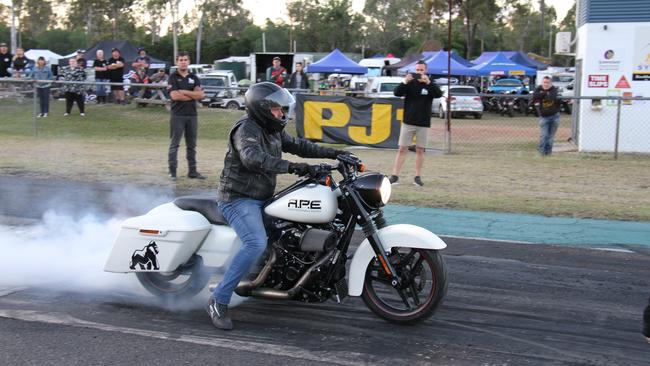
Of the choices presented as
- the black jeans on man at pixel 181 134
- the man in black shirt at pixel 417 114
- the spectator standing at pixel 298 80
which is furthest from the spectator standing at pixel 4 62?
the man in black shirt at pixel 417 114

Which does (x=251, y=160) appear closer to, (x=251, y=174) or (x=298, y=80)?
(x=251, y=174)

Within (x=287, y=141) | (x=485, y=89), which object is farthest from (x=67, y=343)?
(x=485, y=89)

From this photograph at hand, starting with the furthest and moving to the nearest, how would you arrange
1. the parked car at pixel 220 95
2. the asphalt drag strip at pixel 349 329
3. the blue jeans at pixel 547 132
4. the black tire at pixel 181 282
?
the parked car at pixel 220 95
the blue jeans at pixel 547 132
the black tire at pixel 181 282
the asphalt drag strip at pixel 349 329

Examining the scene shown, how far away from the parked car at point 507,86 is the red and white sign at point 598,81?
71.4ft

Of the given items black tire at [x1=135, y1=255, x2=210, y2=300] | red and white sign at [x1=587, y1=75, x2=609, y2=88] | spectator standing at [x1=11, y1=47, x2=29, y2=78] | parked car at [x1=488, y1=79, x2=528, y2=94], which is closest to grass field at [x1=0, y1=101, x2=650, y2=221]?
red and white sign at [x1=587, y1=75, x2=609, y2=88]

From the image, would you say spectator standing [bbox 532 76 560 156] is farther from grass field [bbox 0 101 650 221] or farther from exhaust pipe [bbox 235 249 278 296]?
exhaust pipe [bbox 235 249 278 296]

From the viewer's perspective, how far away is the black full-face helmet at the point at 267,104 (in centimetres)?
508

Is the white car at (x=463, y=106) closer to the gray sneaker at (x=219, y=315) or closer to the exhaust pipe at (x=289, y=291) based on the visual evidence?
the exhaust pipe at (x=289, y=291)

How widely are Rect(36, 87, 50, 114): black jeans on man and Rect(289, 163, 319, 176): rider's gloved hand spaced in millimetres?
15915

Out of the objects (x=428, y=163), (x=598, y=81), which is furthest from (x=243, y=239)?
(x=598, y=81)

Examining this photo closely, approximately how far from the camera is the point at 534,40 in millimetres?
93562

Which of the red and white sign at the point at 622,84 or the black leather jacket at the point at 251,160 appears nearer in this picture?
the black leather jacket at the point at 251,160

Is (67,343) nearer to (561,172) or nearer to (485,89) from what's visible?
(561,172)

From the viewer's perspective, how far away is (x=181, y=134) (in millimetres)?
A: 11961
